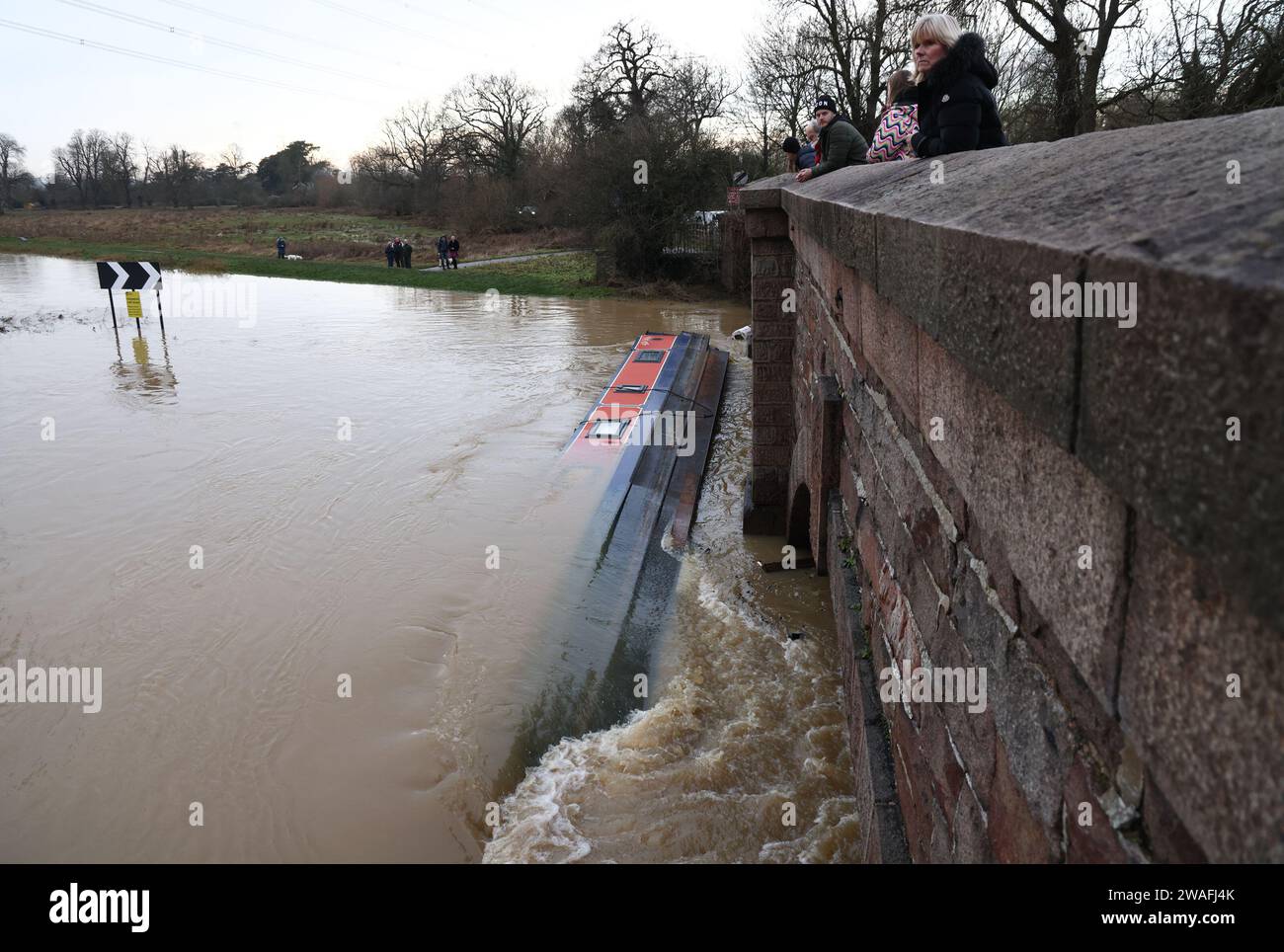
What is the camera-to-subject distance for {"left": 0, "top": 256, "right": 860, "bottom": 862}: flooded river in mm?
4453

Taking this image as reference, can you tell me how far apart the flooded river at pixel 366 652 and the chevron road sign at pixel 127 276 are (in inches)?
179

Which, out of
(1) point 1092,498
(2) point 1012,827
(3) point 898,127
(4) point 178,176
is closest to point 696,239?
(3) point 898,127

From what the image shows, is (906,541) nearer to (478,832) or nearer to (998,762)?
(998,762)

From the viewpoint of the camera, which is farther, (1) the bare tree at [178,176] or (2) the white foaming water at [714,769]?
(1) the bare tree at [178,176]

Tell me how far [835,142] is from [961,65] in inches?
104

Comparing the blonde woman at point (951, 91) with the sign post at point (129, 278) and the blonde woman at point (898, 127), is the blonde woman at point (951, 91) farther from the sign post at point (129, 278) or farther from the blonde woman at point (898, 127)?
the sign post at point (129, 278)

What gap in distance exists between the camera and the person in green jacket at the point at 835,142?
→ 659 cm

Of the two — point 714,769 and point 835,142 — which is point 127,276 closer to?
point 835,142

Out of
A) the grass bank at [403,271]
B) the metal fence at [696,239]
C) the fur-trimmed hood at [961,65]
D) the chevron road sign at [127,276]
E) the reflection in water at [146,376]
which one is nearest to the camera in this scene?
the fur-trimmed hood at [961,65]

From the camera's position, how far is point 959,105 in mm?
3941

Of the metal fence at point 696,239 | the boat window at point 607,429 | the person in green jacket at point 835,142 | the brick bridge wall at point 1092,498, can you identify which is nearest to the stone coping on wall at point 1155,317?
the brick bridge wall at point 1092,498
